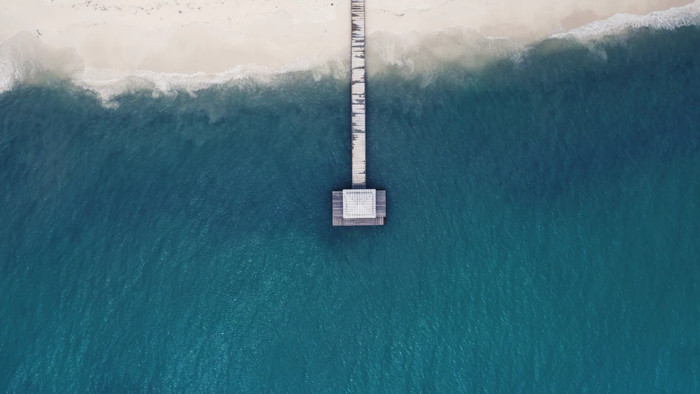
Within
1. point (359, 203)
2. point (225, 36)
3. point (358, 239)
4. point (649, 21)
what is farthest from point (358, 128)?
point (649, 21)

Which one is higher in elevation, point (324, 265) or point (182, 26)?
point (182, 26)

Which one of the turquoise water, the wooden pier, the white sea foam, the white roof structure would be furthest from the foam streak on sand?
the white roof structure

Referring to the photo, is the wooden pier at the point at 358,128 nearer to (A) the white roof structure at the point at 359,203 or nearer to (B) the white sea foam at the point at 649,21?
(A) the white roof structure at the point at 359,203

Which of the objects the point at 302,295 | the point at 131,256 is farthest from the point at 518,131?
the point at 131,256

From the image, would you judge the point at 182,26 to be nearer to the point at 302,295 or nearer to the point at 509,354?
the point at 302,295

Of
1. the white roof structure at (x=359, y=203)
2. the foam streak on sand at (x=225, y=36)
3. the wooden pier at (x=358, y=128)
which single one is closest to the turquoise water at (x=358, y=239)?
the wooden pier at (x=358, y=128)

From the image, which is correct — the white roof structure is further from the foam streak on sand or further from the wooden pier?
the foam streak on sand
